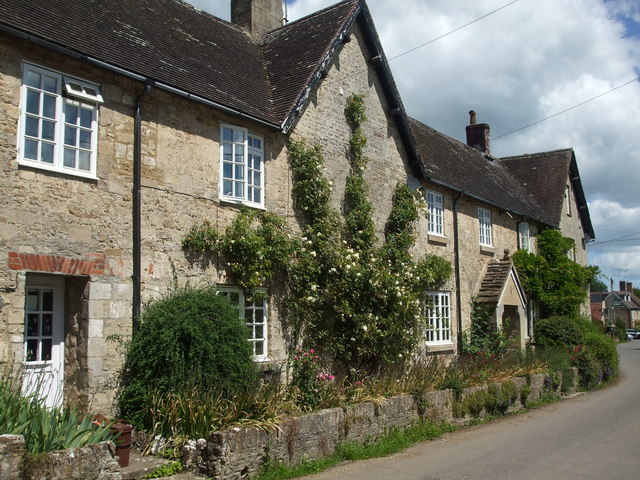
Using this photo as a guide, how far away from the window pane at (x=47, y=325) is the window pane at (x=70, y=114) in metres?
3.03

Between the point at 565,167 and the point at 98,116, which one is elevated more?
the point at 565,167

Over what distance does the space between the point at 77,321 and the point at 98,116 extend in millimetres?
3295

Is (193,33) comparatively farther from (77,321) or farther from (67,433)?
(67,433)

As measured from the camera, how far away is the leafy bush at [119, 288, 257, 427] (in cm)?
943

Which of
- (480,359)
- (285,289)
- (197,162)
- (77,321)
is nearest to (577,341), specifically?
(480,359)

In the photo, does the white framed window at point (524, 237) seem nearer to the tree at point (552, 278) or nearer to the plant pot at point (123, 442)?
the tree at point (552, 278)

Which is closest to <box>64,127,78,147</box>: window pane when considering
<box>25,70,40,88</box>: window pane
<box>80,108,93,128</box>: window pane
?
<box>80,108,93,128</box>: window pane

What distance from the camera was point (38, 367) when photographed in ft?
30.4

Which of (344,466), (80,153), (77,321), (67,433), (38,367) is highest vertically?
(80,153)

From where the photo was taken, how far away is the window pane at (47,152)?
364 inches

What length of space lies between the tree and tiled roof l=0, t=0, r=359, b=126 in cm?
1243

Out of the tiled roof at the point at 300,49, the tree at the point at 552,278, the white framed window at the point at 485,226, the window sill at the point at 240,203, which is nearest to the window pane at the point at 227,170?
the window sill at the point at 240,203

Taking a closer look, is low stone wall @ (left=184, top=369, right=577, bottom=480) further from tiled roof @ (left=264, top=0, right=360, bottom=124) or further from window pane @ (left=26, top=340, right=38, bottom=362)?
tiled roof @ (left=264, top=0, right=360, bottom=124)

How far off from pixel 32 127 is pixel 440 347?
1268cm
